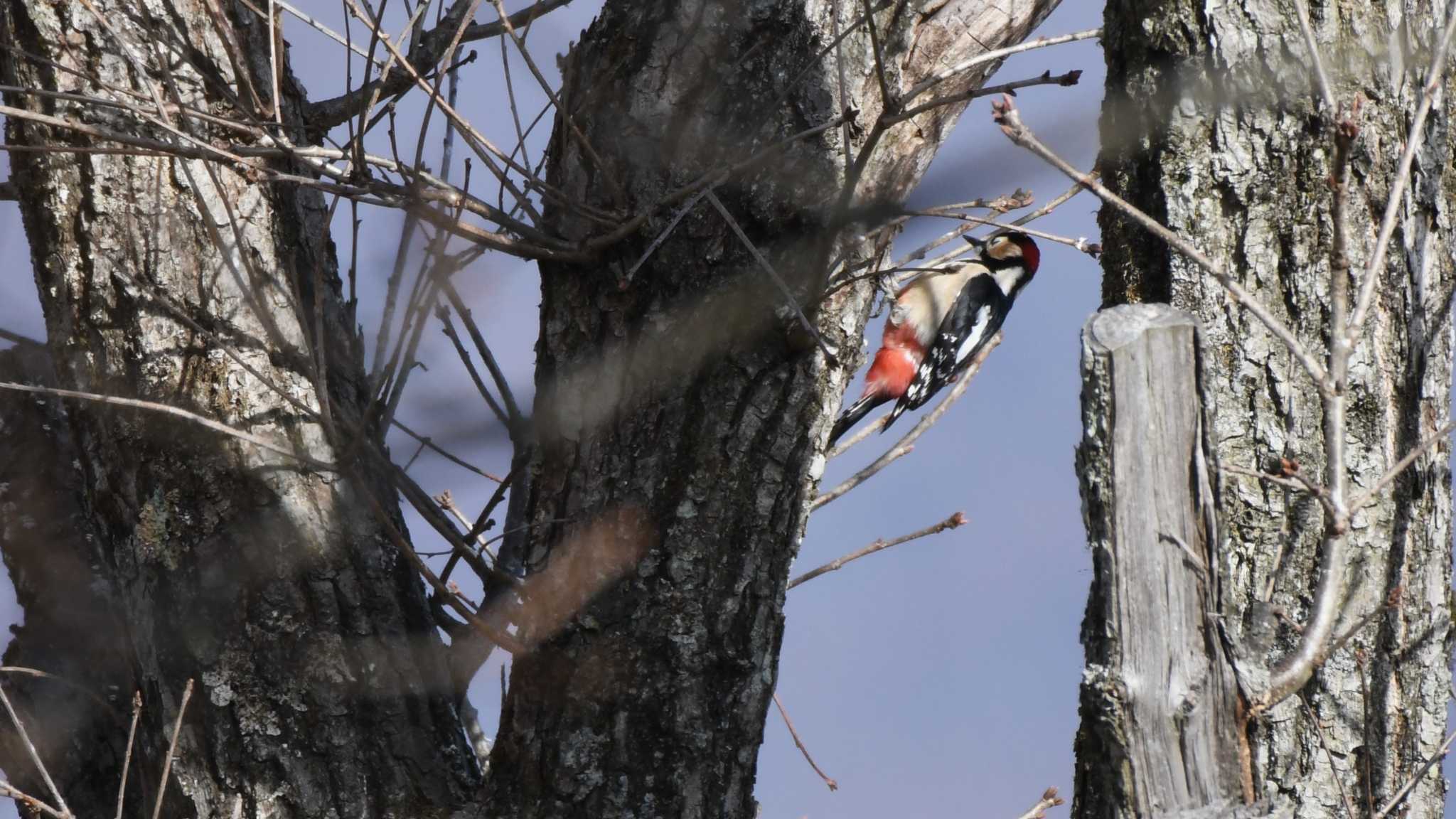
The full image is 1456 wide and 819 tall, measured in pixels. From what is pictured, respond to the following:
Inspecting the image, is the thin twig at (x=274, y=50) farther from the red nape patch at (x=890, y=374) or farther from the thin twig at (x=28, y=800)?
the red nape patch at (x=890, y=374)

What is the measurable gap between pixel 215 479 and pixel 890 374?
362 cm

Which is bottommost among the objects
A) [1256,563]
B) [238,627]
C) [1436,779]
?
[1436,779]

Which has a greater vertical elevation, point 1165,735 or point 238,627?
point 238,627

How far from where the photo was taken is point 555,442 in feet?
8.04

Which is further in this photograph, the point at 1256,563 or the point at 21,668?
the point at 21,668

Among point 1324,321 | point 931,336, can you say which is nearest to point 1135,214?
point 1324,321

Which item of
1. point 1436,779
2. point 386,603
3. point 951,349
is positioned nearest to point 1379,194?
point 1436,779

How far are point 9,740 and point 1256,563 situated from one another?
2583mm

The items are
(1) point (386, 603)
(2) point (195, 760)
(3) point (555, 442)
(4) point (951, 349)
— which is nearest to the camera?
(2) point (195, 760)

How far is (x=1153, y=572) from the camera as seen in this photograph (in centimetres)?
121

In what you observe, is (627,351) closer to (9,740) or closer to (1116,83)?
(1116,83)

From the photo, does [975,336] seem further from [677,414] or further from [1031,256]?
[677,414]

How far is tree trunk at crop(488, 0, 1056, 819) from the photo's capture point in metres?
2.29

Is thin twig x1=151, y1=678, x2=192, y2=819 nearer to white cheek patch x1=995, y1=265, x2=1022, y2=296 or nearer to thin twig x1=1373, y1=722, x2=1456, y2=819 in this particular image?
thin twig x1=1373, y1=722, x2=1456, y2=819
